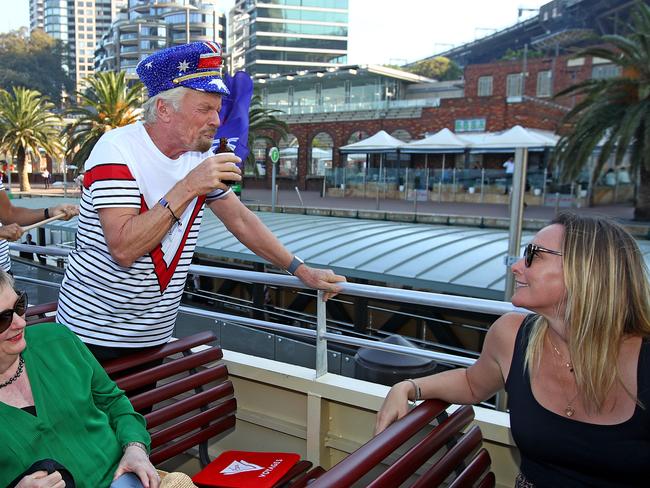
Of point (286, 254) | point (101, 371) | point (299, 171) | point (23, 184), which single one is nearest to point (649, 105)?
point (286, 254)

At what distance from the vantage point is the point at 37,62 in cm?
9925

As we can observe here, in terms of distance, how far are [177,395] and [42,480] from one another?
0.98 metres

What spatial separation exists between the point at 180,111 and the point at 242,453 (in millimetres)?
1366

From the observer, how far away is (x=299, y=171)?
4188 centimetres

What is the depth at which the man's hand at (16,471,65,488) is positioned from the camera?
1369 mm

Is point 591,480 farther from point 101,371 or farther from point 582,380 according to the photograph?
point 101,371

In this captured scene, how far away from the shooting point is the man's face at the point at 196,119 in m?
1.94

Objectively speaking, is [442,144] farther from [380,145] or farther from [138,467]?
[138,467]

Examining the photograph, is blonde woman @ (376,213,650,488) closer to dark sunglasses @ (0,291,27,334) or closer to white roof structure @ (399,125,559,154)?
dark sunglasses @ (0,291,27,334)

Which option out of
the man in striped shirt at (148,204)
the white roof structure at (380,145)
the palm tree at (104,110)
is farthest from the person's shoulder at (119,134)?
the palm tree at (104,110)

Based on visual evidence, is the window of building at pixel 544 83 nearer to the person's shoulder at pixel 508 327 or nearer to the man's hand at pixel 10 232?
the man's hand at pixel 10 232

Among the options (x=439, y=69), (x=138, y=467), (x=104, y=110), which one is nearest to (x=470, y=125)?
(x=104, y=110)

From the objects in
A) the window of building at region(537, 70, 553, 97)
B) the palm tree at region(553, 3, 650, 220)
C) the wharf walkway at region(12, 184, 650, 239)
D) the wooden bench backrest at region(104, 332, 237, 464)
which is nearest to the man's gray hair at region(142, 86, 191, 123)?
the wooden bench backrest at region(104, 332, 237, 464)

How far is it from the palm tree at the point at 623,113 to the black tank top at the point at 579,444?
655 inches
